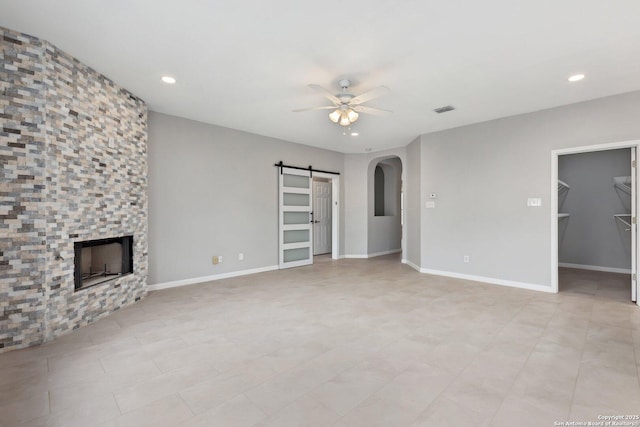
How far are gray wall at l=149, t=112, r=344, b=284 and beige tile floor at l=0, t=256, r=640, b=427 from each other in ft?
3.33

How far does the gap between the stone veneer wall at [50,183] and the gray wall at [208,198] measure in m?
0.94

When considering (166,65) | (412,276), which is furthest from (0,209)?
(412,276)

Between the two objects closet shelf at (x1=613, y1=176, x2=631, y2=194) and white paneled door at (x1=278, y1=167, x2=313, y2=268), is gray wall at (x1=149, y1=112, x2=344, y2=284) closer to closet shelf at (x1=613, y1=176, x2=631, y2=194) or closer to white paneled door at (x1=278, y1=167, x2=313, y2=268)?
white paneled door at (x1=278, y1=167, x2=313, y2=268)

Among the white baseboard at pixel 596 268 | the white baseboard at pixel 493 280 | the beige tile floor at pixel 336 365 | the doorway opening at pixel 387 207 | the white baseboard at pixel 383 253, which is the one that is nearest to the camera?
the beige tile floor at pixel 336 365

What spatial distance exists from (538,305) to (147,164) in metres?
5.78

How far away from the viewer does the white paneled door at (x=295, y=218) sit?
627 centimetres

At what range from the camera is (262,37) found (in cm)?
263

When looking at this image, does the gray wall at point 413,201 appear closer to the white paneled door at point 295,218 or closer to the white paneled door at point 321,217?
the white paneled door at point 295,218

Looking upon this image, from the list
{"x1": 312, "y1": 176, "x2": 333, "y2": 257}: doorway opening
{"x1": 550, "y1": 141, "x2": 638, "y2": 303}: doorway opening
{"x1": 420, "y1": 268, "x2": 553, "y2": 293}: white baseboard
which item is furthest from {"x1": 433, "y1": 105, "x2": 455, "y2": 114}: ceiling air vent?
{"x1": 312, "y1": 176, "x2": 333, "y2": 257}: doorway opening

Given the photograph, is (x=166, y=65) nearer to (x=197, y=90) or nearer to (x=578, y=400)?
(x=197, y=90)

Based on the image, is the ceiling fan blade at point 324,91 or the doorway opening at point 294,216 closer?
the ceiling fan blade at point 324,91

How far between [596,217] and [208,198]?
25.3 feet

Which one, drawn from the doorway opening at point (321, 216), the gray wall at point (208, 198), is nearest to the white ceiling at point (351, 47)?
the gray wall at point (208, 198)

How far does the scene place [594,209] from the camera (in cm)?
609
